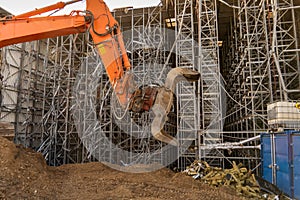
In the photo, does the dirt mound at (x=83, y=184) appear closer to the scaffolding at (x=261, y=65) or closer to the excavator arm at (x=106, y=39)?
the excavator arm at (x=106, y=39)

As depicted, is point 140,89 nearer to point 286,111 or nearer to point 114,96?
point 114,96

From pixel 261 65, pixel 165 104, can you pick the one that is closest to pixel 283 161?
pixel 165 104

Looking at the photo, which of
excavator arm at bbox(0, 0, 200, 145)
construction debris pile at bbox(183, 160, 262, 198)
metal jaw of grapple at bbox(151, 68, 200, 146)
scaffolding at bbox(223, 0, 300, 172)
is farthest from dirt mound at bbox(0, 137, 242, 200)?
scaffolding at bbox(223, 0, 300, 172)

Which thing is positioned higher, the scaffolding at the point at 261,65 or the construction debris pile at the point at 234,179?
the scaffolding at the point at 261,65

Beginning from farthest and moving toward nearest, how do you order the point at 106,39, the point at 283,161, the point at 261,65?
1. the point at 261,65
2. the point at 106,39
3. the point at 283,161

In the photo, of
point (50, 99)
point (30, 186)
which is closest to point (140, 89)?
point (30, 186)

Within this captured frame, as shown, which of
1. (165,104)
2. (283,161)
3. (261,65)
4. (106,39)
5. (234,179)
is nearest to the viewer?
(165,104)

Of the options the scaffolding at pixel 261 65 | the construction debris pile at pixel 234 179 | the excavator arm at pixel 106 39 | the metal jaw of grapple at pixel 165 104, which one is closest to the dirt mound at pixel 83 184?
the construction debris pile at pixel 234 179

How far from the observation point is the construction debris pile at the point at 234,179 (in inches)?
177

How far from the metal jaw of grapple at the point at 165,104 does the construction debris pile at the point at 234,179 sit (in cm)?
132

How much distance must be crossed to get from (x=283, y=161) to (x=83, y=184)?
3551 millimetres

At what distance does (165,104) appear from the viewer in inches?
162

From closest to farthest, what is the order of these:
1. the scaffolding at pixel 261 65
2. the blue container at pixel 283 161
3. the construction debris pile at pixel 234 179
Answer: the blue container at pixel 283 161 → the construction debris pile at pixel 234 179 → the scaffolding at pixel 261 65

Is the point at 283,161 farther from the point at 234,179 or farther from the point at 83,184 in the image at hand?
the point at 83,184
